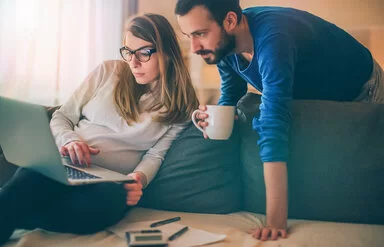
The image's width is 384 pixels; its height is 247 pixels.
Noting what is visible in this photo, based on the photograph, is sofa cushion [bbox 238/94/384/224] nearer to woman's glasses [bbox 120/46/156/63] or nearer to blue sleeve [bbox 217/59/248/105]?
blue sleeve [bbox 217/59/248/105]

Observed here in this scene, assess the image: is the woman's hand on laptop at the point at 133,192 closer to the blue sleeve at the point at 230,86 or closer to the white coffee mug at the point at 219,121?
the white coffee mug at the point at 219,121

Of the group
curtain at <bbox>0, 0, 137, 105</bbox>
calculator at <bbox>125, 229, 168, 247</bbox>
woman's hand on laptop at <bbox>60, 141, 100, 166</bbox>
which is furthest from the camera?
curtain at <bbox>0, 0, 137, 105</bbox>

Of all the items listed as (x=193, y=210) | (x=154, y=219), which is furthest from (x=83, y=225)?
(x=193, y=210)

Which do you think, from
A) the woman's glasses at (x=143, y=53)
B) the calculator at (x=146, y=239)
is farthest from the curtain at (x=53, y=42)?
the calculator at (x=146, y=239)

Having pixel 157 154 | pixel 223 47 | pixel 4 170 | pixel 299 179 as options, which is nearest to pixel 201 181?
pixel 157 154

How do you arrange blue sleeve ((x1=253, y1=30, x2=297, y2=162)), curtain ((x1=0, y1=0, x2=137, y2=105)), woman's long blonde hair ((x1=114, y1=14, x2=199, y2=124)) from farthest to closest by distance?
1. curtain ((x1=0, y1=0, x2=137, y2=105))
2. woman's long blonde hair ((x1=114, y1=14, x2=199, y2=124))
3. blue sleeve ((x1=253, y1=30, x2=297, y2=162))

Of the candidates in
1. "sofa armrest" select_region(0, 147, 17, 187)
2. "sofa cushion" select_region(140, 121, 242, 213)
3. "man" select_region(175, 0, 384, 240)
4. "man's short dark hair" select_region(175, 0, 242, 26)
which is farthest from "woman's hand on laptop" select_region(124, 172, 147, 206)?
"man's short dark hair" select_region(175, 0, 242, 26)

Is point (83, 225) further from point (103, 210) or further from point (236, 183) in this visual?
point (236, 183)

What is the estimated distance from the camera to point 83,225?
80 cm

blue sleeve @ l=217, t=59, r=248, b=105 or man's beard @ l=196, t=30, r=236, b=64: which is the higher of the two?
man's beard @ l=196, t=30, r=236, b=64

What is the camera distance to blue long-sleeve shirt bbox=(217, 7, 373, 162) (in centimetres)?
86

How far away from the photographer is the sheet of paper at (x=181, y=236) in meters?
0.76

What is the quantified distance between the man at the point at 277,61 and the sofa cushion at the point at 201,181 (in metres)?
0.09

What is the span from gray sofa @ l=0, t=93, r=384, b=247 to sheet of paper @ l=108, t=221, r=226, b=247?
0.03 m
